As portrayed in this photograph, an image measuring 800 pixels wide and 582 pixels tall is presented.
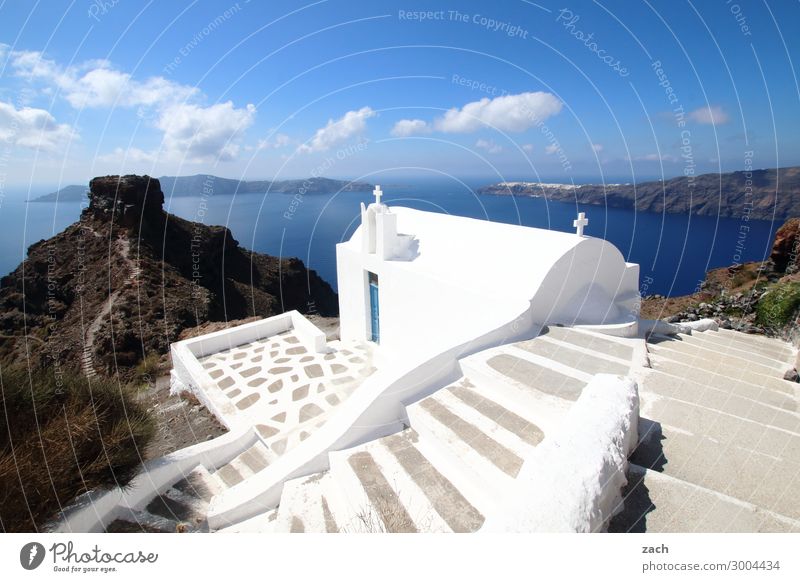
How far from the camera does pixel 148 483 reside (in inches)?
200

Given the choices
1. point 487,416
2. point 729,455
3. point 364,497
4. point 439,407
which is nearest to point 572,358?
point 487,416

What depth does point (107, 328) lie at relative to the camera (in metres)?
18.3

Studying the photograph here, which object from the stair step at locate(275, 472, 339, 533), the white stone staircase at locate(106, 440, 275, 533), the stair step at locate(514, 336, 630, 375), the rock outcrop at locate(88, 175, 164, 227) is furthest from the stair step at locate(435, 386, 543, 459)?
the rock outcrop at locate(88, 175, 164, 227)

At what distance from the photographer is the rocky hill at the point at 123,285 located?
18266 millimetres

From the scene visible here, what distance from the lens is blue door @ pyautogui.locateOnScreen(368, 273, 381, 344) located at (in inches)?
413

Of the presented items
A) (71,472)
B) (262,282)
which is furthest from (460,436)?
(262,282)

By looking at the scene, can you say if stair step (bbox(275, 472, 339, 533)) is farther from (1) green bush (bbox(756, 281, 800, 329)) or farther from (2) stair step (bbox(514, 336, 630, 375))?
(1) green bush (bbox(756, 281, 800, 329))

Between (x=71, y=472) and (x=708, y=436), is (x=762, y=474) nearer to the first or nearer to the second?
(x=708, y=436)

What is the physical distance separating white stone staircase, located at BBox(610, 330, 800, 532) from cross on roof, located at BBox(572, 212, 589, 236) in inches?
103

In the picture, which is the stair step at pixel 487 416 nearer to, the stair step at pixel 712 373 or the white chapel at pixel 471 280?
the white chapel at pixel 471 280

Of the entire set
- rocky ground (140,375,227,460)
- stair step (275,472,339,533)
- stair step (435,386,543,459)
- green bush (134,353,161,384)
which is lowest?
green bush (134,353,161,384)

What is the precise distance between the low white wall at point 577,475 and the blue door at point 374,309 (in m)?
7.56

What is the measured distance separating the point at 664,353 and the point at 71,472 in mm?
8237

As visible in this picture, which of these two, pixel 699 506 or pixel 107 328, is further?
pixel 107 328
